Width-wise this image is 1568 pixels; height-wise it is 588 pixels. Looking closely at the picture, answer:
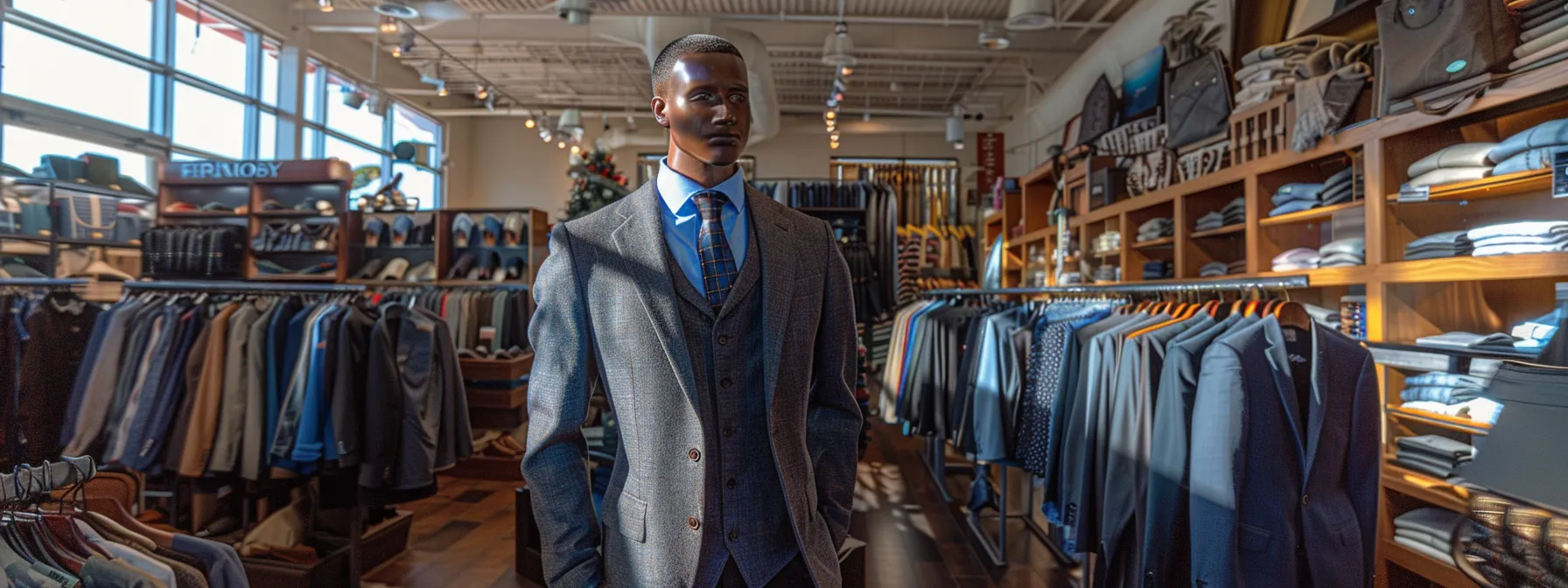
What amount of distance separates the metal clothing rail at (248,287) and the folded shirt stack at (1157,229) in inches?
195

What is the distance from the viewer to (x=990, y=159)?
11258mm

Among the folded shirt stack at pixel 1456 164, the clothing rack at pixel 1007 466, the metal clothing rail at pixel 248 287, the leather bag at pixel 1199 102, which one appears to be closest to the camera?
the clothing rack at pixel 1007 466

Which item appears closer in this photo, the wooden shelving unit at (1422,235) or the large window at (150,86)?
the wooden shelving unit at (1422,235)

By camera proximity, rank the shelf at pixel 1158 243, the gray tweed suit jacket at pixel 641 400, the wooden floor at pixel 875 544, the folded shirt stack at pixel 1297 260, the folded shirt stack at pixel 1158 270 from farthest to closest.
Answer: the folded shirt stack at pixel 1158 270, the shelf at pixel 1158 243, the folded shirt stack at pixel 1297 260, the wooden floor at pixel 875 544, the gray tweed suit jacket at pixel 641 400

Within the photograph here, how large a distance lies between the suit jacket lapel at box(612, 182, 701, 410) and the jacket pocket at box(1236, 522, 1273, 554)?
1.49 metres

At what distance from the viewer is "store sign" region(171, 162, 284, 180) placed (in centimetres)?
786

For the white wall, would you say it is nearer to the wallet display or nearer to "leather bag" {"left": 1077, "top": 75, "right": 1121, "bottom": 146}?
"leather bag" {"left": 1077, "top": 75, "right": 1121, "bottom": 146}

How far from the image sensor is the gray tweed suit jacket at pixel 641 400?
1.17 metres

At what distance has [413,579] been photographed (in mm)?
3877

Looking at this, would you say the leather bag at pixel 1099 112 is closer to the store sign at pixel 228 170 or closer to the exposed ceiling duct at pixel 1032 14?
the exposed ceiling duct at pixel 1032 14

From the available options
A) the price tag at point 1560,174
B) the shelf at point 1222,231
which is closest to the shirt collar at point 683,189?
the price tag at point 1560,174

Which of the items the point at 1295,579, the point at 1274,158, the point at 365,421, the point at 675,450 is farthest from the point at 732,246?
the point at 1274,158

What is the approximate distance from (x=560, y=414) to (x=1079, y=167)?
6.90 m

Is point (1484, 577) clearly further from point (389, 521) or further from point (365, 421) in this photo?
point (389, 521)
